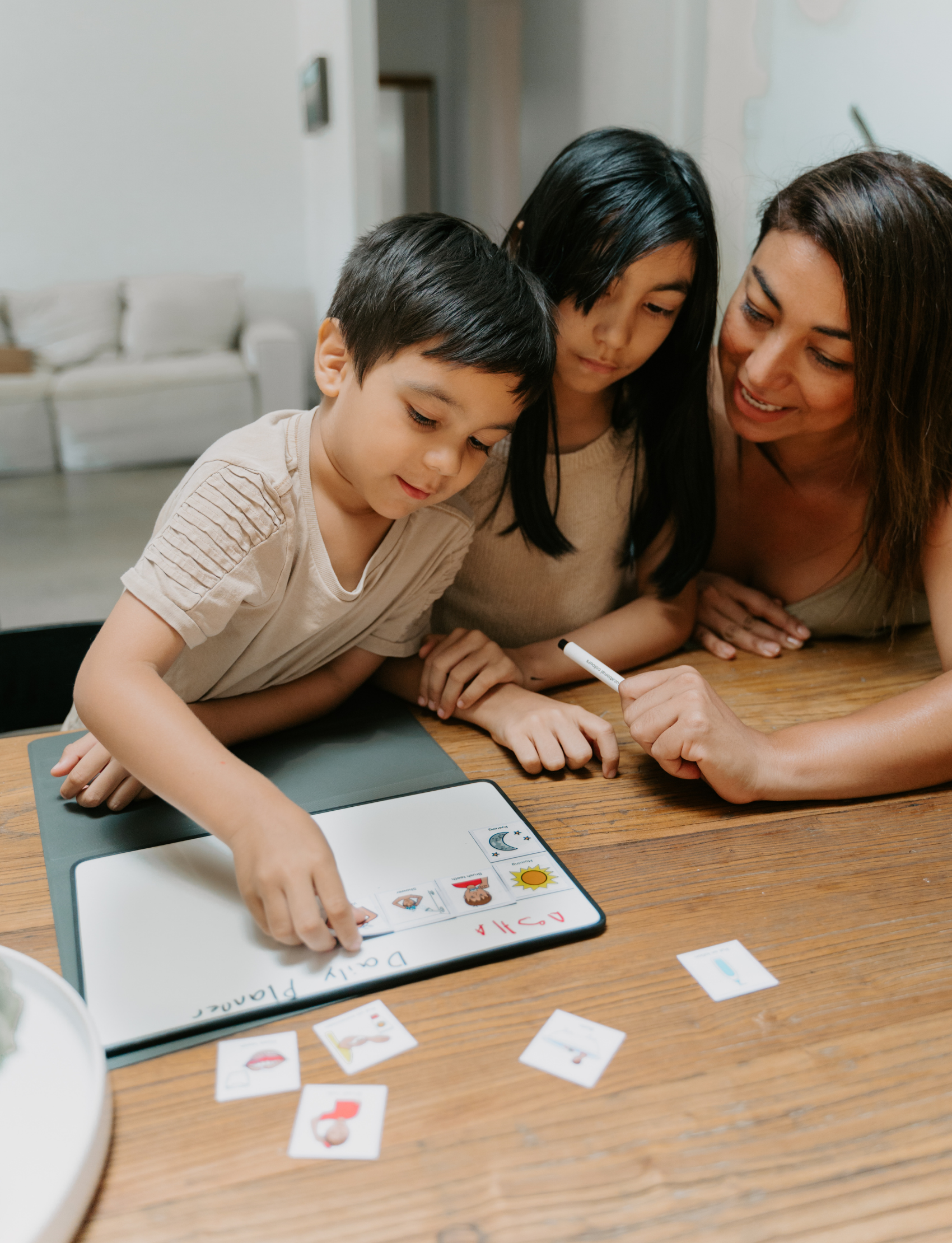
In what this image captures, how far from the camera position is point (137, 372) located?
480cm

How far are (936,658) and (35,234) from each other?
17.7 feet

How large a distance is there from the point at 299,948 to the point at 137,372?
15.4ft

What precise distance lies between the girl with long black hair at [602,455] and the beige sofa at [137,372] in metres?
3.88

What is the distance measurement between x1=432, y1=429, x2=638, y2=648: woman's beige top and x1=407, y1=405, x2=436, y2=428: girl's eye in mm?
322

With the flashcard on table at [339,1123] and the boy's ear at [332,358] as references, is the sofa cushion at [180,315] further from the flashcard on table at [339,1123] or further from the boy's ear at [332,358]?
the flashcard on table at [339,1123]

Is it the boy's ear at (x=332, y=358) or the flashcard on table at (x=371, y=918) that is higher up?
the boy's ear at (x=332, y=358)

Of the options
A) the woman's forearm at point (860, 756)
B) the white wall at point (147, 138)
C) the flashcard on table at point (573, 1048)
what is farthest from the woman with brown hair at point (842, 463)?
the white wall at point (147, 138)

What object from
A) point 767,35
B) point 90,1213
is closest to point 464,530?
point 90,1213

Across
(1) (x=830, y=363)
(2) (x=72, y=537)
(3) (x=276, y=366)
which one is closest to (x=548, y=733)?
(1) (x=830, y=363)

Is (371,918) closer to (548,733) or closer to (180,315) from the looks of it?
(548,733)

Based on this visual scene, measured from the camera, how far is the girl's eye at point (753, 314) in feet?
3.47

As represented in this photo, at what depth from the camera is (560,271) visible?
103cm

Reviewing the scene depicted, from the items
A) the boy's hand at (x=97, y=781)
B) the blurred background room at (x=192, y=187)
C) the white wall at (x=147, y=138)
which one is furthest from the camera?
the white wall at (x=147, y=138)

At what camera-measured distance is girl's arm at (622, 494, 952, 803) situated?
0.84m
